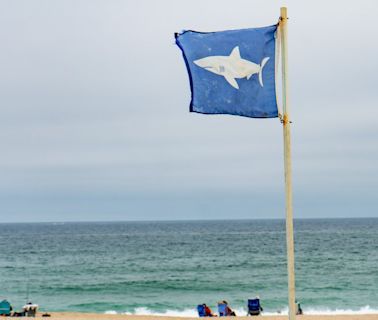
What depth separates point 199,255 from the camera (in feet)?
228

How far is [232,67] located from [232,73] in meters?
0.08

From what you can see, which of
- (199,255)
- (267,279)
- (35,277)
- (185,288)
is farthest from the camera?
(199,255)

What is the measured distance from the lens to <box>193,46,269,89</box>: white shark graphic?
29.1 ft

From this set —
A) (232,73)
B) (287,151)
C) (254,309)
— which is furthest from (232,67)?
(254,309)

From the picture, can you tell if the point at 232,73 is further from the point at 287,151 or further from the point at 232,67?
the point at 287,151

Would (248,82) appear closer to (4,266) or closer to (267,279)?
(267,279)

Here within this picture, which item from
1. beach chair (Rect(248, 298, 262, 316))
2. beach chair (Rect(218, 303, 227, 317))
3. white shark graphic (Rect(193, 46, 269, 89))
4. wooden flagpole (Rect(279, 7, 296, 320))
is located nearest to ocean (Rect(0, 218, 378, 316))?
beach chair (Rect(248, 298, 262, 316))

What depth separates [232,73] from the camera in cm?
888

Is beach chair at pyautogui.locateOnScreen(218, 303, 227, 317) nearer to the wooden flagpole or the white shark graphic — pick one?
the wooden flagpole

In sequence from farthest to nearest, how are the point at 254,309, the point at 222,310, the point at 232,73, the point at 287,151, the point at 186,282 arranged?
the point at 186,282, the point at 254,309, the point at 222,310, the point at 287,151, the point at 232,73

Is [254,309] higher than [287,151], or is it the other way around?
[287,151]

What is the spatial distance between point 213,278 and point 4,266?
23.7m

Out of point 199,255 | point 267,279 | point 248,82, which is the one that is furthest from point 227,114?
point 199,255

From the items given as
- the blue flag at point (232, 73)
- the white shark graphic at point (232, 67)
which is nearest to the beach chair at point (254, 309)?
the blue flag at point (232, 73)
